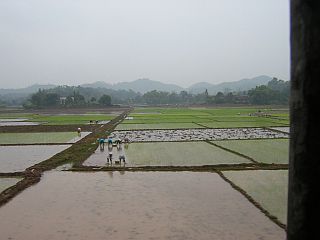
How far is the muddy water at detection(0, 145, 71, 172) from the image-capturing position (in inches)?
533

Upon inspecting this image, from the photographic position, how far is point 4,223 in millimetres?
7047

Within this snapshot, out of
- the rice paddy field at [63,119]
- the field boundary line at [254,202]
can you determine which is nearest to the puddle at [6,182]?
the field boundary line at [254,202]

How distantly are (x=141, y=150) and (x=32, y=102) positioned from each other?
2374 inches

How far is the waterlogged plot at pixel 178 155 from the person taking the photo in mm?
13781

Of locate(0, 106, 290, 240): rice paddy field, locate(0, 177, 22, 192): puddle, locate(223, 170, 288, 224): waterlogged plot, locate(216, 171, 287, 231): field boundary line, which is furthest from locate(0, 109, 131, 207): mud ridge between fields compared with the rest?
locate(223, 170, 288, 224): waterlogged plot

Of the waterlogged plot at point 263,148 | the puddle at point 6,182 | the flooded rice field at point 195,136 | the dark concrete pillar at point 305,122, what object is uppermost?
the dark concrete pillar at point 305,122

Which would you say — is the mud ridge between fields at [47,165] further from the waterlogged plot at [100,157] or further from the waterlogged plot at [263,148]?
the waterlogged plot at [263,148]

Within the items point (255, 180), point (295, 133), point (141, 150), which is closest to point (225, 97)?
point (141, 150)

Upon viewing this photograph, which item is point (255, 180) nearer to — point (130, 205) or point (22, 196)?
point (130, 205)

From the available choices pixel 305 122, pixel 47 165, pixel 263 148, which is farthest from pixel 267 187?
pixel 305 122

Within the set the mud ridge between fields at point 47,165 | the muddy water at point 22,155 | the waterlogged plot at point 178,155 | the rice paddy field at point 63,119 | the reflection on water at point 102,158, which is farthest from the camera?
the rice paddy field at point 63,119

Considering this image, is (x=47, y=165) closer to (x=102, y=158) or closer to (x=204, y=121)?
(x=102, y=158)

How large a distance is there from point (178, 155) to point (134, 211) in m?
7.92

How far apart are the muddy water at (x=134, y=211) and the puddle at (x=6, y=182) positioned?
814 mm
